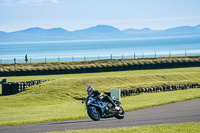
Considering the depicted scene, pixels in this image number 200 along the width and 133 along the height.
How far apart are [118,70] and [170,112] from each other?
123 feet

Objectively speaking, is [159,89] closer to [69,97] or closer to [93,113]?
[69,97]

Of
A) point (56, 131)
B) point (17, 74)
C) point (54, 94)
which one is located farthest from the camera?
point (17, 74)

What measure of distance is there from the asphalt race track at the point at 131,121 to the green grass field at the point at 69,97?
1837 mm

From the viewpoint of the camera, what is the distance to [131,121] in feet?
63.8

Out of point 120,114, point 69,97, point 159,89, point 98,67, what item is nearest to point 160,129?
point 120,114

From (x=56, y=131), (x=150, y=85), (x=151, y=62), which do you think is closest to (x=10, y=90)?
(x=150, y=85)

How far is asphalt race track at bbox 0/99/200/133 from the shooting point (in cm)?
1803

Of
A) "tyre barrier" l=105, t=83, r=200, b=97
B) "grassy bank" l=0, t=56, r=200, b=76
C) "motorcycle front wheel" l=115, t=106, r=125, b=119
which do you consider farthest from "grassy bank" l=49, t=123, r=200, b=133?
"grassy bank" l=0, t=56, r=200, b=76

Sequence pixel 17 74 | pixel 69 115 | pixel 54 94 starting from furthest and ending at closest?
1. pixel 17 74
2. pixel 54 94
3. pixel 69 115

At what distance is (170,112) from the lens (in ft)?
74.9

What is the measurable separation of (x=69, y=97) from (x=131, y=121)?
1523cm

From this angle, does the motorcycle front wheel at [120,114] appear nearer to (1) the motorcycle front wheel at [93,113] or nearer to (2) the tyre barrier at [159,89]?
(1) the motorcycle front wheel at [93,113]

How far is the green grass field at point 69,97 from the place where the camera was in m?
23.9

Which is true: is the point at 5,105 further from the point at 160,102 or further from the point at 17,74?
the point at 17,74
